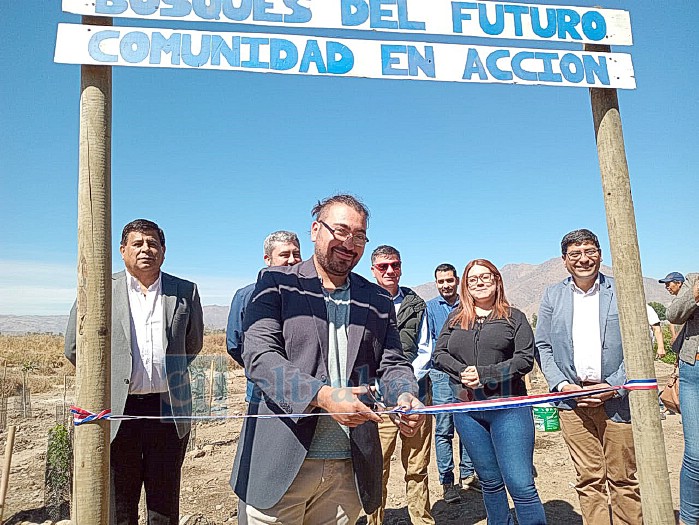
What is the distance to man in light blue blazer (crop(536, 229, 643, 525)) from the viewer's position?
129 inches

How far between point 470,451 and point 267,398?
1.74 m

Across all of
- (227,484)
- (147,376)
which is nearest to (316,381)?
(147,376)

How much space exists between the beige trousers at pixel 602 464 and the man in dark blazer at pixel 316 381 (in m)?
1.82

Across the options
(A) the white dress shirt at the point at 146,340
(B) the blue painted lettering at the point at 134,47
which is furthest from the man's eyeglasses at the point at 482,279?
(B) the blue painted lettering at the point at 134,47

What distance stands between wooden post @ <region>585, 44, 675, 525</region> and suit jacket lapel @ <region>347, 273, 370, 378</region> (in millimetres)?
1227

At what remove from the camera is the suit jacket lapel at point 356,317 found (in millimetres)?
2123

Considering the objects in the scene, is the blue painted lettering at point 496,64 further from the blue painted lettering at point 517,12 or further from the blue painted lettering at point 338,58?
the blue painted lettering at point 338,58

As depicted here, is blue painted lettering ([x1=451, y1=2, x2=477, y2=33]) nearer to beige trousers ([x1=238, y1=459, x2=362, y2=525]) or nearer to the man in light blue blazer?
the man in light blue blazer

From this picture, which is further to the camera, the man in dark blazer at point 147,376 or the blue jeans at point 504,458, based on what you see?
the blue jeans at point 504,458

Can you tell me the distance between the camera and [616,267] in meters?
2.54

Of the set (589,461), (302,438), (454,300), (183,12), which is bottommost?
(589,461)

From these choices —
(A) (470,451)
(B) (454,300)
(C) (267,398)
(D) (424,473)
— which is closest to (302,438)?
(C) (267,398)

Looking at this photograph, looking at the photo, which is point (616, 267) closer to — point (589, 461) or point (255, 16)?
point (589, 461)

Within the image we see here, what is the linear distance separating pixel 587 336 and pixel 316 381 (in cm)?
229
